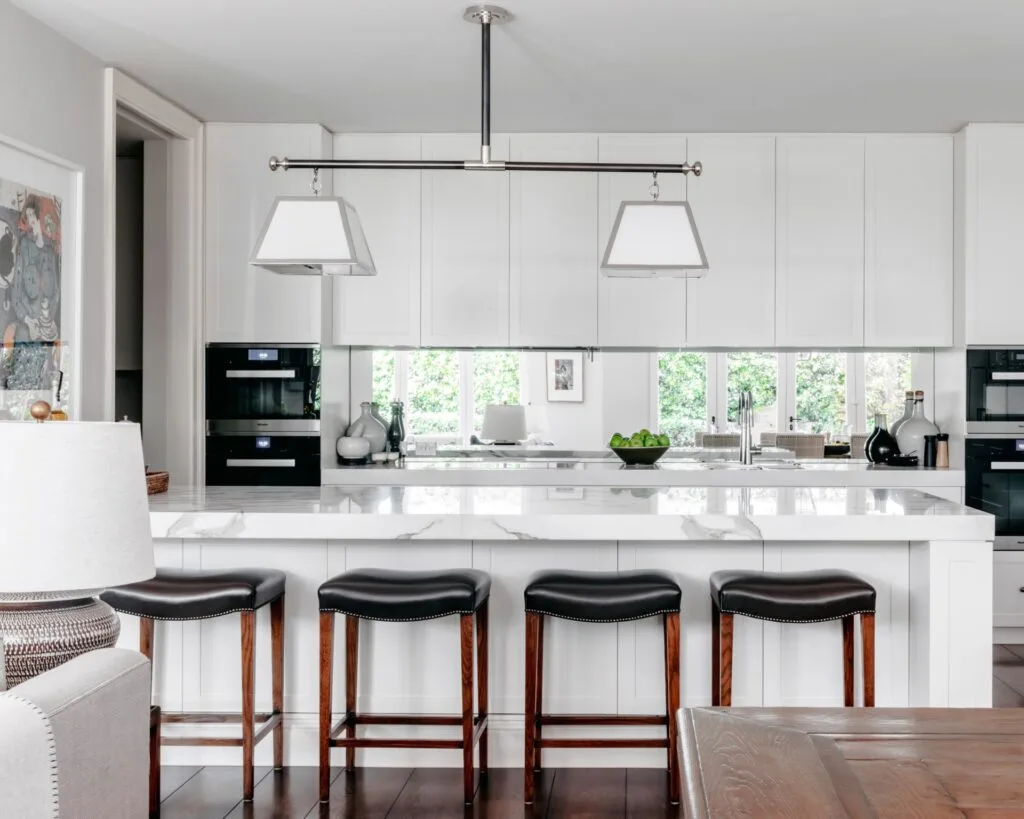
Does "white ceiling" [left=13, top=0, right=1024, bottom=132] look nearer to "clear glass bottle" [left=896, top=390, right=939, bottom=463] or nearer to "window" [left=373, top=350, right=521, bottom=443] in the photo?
"clear glass bottle" [left=896, top=390, right=939, bottom=463]

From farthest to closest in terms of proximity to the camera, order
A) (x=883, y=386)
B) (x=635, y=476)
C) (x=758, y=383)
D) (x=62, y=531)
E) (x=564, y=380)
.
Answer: (x=564, y=380)
(x=758, y=383)
(x=883, y=386)
(x=635, y=476)
(x=62, y=531)

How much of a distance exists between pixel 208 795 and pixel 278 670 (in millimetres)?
419

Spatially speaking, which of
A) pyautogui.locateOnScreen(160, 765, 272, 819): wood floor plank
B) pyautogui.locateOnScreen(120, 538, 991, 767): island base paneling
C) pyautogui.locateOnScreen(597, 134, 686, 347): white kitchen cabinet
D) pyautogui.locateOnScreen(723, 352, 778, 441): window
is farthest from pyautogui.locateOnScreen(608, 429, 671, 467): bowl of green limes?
pyautogui.locateOnScreen(723, 352, 778, 441): window

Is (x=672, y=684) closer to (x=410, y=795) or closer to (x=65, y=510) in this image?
(x=410, y=795)

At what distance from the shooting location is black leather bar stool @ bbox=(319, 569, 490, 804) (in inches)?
112

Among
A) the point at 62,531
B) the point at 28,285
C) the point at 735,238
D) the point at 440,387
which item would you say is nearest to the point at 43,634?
the point at 62,531

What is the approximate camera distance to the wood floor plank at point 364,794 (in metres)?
2.89

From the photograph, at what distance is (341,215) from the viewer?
3195mm

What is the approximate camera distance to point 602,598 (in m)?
2.83

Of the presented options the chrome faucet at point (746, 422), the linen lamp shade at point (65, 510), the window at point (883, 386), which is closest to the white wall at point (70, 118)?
the linen lamp shade at point (65, 510)

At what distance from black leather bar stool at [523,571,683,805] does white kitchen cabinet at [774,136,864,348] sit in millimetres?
2566

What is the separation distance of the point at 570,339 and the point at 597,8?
203 centimetres

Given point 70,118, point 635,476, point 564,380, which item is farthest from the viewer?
point 564,380

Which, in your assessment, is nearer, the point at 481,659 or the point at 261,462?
the point at 481,659
